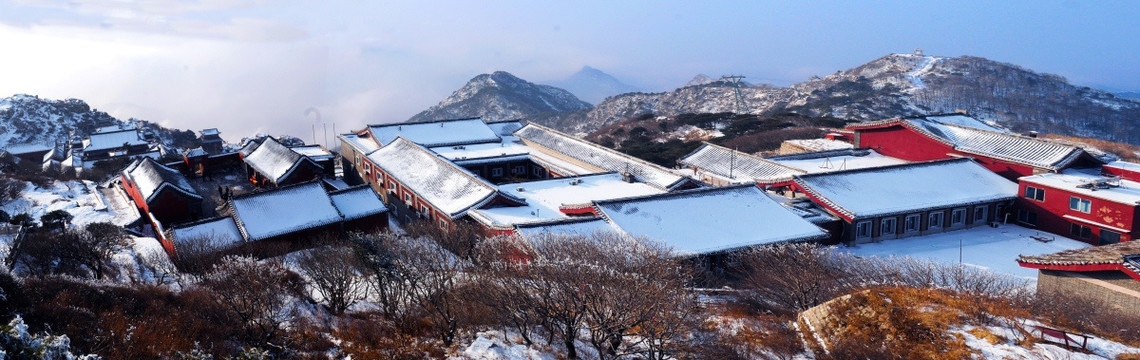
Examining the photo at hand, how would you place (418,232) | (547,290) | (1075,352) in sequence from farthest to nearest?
(418,232) < (547,290) < (1075,352)

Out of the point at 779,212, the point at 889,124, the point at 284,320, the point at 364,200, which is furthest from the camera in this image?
the point at 889,124

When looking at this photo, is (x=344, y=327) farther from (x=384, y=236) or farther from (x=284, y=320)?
(x=384, y=236)

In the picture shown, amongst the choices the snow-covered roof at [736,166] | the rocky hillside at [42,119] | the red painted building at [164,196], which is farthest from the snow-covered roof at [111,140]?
the snow-covered roof at [736,166]

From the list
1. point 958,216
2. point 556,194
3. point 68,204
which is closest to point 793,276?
point 556,194

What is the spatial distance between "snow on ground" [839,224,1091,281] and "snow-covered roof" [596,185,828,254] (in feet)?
12.7

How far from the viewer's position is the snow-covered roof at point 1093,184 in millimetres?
27094

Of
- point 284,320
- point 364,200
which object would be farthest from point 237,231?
point 284,320

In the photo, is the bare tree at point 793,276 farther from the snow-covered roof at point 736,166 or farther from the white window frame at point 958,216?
the snow-covered roof at point 736,166

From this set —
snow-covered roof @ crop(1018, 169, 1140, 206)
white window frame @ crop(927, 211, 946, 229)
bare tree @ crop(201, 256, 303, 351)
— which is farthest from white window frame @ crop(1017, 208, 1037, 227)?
bare tree @ crop(201, 256, 303, 351)

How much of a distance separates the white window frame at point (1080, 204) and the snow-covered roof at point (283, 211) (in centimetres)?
3302

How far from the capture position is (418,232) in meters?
23.0

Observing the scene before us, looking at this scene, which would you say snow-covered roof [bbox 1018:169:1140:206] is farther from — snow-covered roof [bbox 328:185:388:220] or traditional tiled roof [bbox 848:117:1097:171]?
snow-covered roof [bbox 328:185:388:220]

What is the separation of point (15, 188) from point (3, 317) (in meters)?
37.4

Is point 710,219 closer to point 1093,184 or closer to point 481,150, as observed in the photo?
point 1093,184
